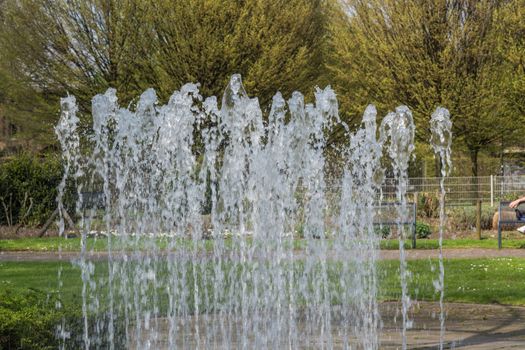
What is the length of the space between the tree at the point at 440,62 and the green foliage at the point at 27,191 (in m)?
11.4

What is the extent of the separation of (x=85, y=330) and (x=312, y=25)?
2352cm

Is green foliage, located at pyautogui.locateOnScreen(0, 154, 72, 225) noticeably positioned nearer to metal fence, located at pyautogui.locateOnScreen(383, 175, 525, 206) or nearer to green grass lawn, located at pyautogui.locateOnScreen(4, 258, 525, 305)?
green grass lawn, located at pyautogui.locateOnScreen(4, 258, 525, 305)

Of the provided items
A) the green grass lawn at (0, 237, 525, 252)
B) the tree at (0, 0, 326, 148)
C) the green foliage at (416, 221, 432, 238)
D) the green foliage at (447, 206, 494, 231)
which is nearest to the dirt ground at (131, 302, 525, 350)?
the green grass lawn at (0, 237, 525, 252)

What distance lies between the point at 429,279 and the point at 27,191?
40.7 ft

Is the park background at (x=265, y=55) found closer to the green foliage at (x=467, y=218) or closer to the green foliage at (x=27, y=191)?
the green foliage at (x=467, y=218)

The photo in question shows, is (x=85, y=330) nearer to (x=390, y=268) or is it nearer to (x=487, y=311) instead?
(x=487, y=311)

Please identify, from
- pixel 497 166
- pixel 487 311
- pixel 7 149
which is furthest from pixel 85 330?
pixel 497 166

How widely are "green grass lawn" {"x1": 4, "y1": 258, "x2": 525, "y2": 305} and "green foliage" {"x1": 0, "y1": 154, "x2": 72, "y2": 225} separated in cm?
770

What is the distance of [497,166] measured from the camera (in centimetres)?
3734

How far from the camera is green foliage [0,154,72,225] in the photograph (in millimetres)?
20953

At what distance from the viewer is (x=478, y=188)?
2394cm

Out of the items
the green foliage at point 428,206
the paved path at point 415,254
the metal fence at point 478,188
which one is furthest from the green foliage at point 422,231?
the metal fence at point 478,188

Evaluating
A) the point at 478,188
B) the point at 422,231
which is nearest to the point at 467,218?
the point at 422,231

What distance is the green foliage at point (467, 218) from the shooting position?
2108cm
